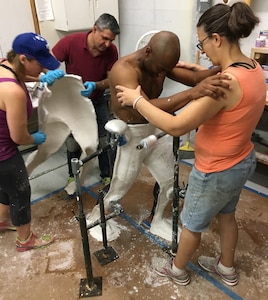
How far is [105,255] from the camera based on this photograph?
2.03m

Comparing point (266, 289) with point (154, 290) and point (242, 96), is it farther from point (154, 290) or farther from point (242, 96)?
point (242, 96)

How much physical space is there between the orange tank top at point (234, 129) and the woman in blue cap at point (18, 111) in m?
0.95

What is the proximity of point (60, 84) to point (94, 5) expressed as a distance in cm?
167

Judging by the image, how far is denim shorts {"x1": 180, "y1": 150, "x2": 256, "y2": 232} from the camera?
55.2 inches

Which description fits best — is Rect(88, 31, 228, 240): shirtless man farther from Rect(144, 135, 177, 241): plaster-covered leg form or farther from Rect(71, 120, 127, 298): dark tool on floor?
Rect(71, 120, 127, 298): dark tool on floor

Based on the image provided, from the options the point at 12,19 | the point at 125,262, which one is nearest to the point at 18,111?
the point at 125,262

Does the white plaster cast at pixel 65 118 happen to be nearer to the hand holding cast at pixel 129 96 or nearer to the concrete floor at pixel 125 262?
the concrete floor at pixel 125 262

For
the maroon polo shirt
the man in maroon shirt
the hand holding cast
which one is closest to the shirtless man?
the hand holding cast

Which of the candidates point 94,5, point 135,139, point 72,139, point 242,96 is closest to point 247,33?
point 242,96

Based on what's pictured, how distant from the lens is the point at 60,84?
2.12 m

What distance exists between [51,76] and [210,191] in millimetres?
1243

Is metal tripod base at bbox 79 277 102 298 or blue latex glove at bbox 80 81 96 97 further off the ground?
blue latex glove at bbox 80 81 96 97

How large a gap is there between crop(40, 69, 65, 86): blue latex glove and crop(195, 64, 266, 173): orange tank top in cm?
105

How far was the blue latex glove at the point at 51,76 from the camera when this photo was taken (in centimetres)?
194
